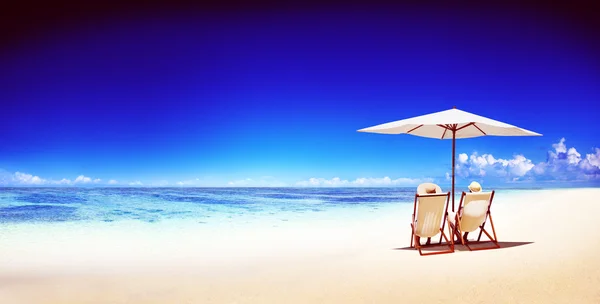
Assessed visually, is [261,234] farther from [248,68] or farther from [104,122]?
[104,122]

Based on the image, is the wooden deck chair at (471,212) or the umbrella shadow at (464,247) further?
the umbrella shadow at (464,247)

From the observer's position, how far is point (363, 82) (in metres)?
Result: 17.4

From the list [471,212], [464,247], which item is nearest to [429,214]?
[471,212]

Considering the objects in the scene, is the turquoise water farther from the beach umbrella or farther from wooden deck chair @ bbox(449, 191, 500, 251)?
wooden deck chair @ bbox(449, 191, 500, 251)

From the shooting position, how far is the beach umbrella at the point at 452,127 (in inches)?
216

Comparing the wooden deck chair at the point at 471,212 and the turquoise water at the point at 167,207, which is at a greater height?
the wooden deck chair at the point at 471,212

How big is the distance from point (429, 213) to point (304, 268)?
5.34ft

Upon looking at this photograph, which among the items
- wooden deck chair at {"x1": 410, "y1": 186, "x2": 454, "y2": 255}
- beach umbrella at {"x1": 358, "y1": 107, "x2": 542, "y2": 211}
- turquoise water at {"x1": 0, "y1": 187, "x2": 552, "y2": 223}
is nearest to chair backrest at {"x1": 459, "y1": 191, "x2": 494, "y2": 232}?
wooden deck chair at {"x1": 410, "y1": 186, "x2": 454, "y2": 255}

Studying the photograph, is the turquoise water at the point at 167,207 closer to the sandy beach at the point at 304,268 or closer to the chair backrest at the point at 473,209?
the sandy beach at the point at 304,268

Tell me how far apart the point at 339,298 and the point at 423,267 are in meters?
1.36

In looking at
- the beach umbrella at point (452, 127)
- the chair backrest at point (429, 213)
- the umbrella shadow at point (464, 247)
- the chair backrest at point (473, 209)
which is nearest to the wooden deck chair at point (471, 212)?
the chair backrest at point (473, 209)

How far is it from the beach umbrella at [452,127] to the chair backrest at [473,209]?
0.91 meters

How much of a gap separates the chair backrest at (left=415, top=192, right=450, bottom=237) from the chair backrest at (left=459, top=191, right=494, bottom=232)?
31 centimetres

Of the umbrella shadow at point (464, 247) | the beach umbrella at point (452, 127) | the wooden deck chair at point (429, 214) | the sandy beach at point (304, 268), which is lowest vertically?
the sandy beach at point (304, 268)
